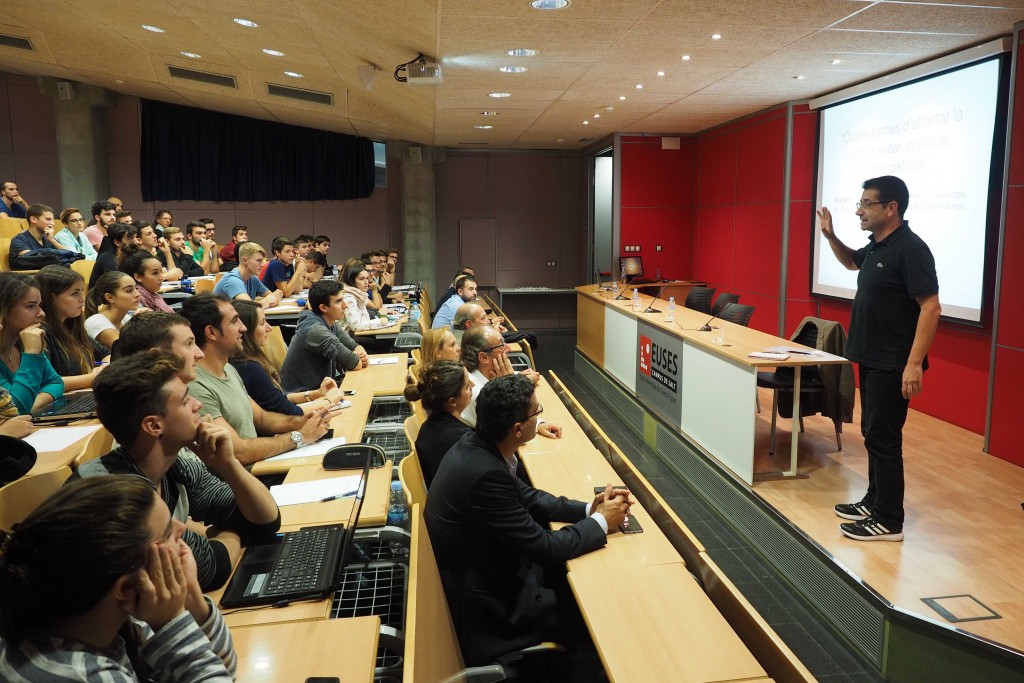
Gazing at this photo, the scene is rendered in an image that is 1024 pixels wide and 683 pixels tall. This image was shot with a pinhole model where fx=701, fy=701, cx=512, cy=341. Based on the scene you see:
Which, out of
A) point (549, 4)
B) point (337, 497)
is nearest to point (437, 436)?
point (337, 497)

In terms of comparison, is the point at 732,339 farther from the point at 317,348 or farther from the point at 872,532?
the point at 317,348

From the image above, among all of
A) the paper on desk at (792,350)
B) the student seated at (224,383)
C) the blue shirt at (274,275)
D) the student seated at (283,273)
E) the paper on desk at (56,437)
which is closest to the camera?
the paper on desk at (56,437)

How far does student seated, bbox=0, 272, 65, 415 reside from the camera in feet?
9.74

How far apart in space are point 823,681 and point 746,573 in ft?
2.89

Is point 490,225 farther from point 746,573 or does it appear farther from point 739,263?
point 746,573

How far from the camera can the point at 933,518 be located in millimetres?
3668

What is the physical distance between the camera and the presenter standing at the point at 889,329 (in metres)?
3.09

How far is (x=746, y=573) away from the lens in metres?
3.64

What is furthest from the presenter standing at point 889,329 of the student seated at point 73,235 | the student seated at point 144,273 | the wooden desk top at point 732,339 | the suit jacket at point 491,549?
the student seated at point 73,235

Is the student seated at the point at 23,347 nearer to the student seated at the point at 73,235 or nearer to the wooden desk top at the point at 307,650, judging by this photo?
the wooden desk top at the point at 307,650

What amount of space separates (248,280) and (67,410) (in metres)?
3.65

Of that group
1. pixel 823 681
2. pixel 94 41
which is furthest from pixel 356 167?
pixel 823 681

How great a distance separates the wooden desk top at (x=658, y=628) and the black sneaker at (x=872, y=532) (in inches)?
68.6

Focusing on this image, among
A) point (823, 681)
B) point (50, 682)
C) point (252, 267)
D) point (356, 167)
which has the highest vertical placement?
point (356, 167)
